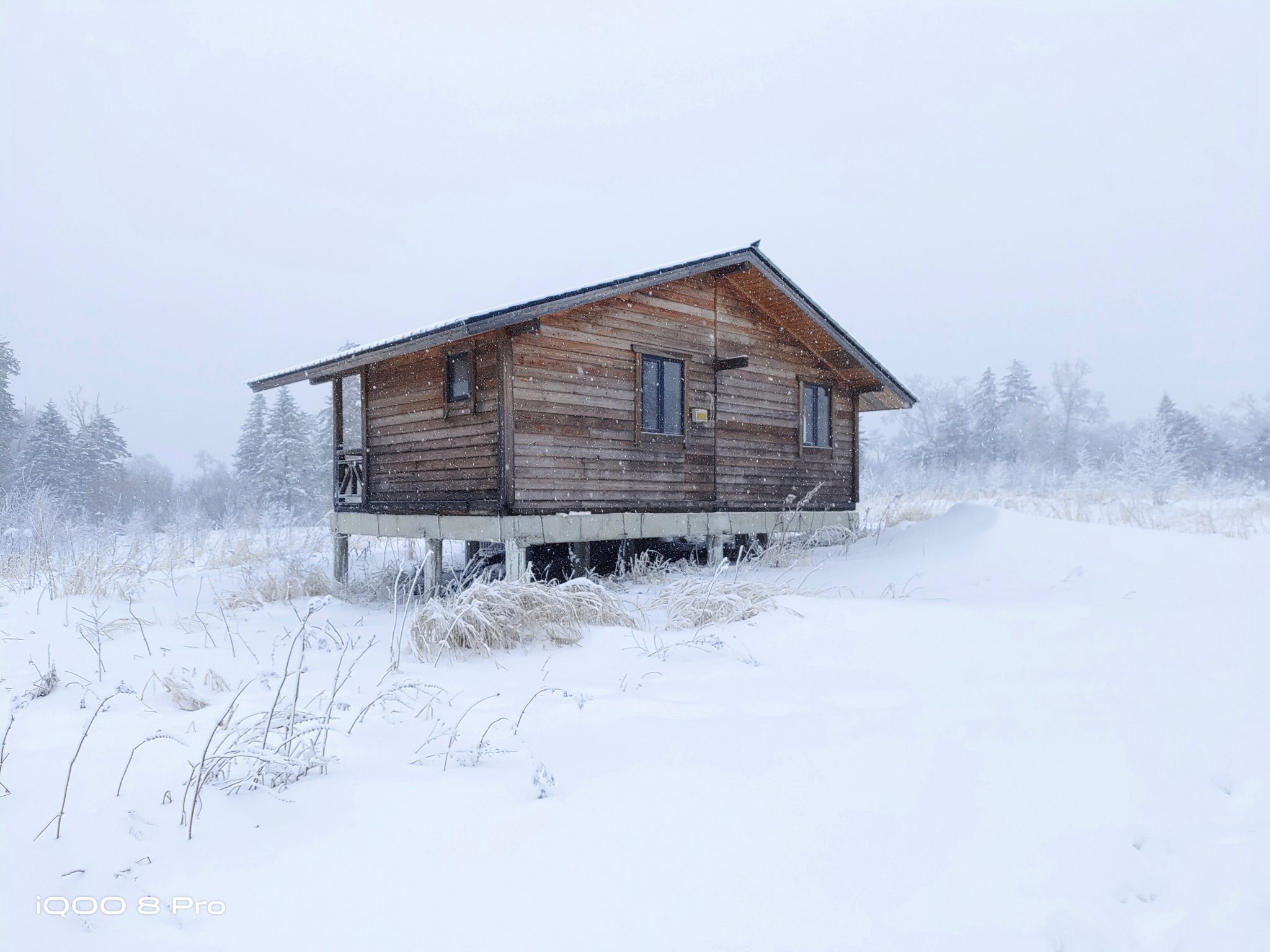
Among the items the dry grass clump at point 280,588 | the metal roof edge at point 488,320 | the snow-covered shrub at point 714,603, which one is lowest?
the dry grass clump at point 280,588

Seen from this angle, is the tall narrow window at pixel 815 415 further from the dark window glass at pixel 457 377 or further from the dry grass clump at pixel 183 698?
the dry grass clump at pixel 183 698

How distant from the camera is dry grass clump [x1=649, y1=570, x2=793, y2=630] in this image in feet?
20.0

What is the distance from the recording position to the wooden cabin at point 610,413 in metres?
10.2

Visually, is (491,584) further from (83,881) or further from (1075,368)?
(1075,368)

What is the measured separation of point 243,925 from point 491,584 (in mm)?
3907

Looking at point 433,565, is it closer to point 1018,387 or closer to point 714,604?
point 714,604

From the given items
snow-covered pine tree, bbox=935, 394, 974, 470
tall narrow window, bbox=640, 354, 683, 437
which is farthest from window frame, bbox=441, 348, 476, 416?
snow-covered pine tree, bbox=935, 394, 974, 470

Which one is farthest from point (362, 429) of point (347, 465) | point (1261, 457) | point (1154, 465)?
point (1261, 457)

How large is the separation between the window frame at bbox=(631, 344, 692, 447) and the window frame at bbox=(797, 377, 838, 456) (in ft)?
9.78

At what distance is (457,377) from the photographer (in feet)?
37.0

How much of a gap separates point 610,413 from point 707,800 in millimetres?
8470

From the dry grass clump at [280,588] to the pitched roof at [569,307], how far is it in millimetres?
3283

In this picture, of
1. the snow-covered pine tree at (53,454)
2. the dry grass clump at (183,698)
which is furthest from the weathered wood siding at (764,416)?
the snow-covered pine tree at (53,454)

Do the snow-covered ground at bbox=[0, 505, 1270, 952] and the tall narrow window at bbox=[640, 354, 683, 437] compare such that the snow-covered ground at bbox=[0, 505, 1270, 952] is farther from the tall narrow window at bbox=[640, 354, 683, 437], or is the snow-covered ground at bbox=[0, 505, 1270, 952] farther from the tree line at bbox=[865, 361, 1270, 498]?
the tree line at bbox=[865, 361, 1270, 498]
